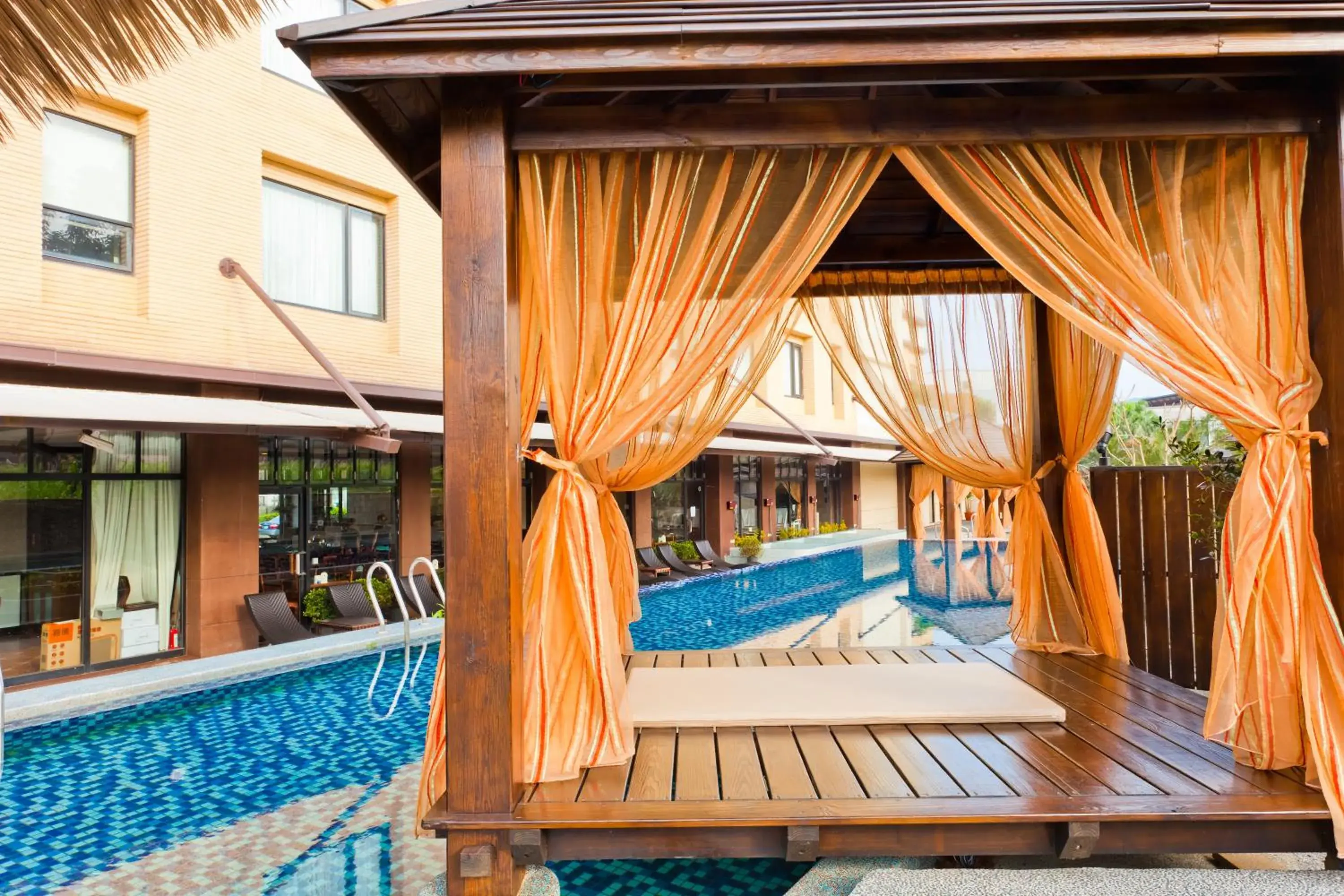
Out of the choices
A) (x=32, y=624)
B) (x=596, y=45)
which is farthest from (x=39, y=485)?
(x=596, y=45)

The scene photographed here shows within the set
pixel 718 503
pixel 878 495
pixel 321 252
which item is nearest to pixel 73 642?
pixel 321 252

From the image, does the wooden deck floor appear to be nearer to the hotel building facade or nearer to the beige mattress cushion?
the beige mattress cushion

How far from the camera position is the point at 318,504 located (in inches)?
362

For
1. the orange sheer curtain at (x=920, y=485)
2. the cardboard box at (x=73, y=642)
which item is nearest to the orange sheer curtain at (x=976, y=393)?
the cardboard box at (x=73, y=642)

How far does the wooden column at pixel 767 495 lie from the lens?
1728 centimetres

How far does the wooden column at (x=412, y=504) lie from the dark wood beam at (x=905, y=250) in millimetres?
6524

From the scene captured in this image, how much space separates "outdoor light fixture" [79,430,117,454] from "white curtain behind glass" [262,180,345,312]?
2.17m

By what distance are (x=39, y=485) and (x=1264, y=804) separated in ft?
28.6

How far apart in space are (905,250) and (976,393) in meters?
0.97

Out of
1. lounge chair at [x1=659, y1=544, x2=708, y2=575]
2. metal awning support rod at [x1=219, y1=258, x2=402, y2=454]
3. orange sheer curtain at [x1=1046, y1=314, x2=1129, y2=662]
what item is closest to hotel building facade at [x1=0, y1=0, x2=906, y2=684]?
metal awning support rod at [x1=219, y1=258, x2=402, y2=454]

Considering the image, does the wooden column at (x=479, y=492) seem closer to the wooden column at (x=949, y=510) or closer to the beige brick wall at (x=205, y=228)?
the beige brick wall at (x=205, y=228)

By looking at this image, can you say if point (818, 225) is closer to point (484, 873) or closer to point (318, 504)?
point (484, 873)

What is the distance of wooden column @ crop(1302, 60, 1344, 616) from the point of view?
265cm

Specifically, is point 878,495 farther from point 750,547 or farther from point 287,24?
point 287,24
